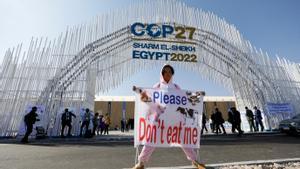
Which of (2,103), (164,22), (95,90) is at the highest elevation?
(164,22)

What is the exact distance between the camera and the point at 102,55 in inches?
658

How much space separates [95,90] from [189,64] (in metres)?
7.70

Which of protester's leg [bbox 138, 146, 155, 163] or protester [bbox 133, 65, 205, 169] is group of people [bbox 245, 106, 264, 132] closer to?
protester [bbox 133, 65, 205, 169]

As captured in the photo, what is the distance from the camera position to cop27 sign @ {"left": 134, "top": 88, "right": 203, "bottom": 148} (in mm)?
4039

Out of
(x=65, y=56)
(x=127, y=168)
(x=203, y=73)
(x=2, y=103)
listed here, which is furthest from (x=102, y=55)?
(x=127, y=168)

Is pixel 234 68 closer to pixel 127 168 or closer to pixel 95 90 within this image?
pixel 95 90

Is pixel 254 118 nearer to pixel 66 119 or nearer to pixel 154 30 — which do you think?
pixel 154 30

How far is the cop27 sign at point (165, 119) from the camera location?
13.3 ft

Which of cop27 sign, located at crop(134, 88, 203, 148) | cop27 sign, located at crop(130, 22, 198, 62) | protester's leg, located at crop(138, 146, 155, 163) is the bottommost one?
protester's leg, located at crop(138, 146, 155, 163)

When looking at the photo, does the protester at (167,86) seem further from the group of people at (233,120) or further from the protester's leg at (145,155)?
the group of people at (233,120)

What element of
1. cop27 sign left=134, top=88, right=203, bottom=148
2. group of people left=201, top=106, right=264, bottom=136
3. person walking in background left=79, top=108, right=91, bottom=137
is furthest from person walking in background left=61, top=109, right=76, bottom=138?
cop27 sign left=134, top=88, right=203, bottom=148

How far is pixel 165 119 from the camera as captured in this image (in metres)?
4.11

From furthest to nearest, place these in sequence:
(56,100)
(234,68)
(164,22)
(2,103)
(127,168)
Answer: (234,68), (164,22), (56,100), (2,103), (127,168)

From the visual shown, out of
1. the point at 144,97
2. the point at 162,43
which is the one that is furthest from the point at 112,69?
the point at 144,97
